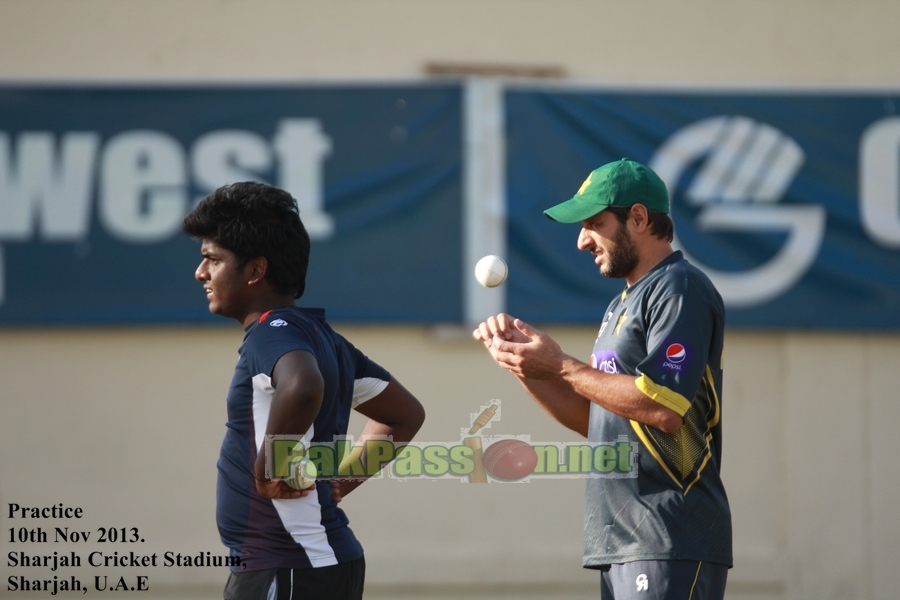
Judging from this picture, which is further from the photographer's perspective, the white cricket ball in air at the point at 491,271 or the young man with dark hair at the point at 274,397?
the white cricket ball in air at the point at 491,271

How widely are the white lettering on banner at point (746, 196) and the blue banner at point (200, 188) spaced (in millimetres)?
1244

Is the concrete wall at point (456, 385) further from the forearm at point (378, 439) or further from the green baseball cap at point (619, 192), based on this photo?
the green baseball cap at point (619, 192)

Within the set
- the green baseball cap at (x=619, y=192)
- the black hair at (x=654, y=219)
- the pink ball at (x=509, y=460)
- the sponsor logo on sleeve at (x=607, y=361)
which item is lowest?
the pink ball at (x=509, y=460)

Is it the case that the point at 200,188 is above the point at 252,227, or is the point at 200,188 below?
above

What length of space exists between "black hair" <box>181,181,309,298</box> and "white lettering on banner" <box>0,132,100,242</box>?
2.86 meters

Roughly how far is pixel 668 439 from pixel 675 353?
24 centimetres

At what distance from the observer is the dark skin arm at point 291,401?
239cm

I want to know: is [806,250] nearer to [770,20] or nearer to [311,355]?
[770,20]

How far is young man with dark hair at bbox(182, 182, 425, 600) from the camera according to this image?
8.04 ft

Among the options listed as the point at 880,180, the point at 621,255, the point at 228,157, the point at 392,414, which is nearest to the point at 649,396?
the point at 621,255

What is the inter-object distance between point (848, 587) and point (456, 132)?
3228mm

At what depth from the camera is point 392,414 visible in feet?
9.52

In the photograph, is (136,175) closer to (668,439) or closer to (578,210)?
(578,210)

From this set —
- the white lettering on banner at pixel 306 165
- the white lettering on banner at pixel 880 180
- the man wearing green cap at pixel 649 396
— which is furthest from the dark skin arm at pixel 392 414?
the white lettering on banner at pixel 880 180
